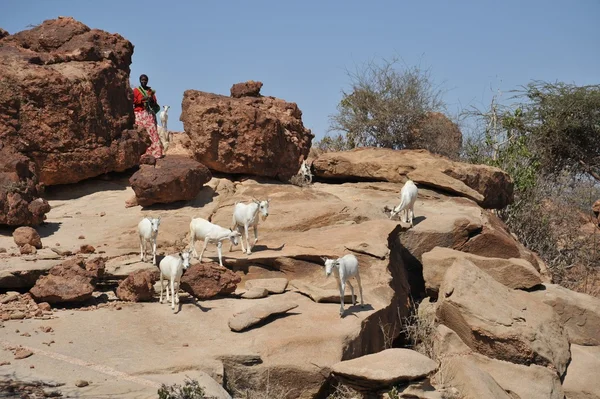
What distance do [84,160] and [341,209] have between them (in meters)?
5.61

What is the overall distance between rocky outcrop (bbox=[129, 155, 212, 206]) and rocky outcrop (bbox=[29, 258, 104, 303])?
3965 millimetres

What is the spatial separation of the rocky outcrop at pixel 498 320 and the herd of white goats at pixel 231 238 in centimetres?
169

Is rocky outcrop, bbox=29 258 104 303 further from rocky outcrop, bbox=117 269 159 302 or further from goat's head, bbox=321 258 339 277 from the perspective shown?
goat's head, bbox=321 258 339 277

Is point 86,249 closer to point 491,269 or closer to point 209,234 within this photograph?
point 209,234

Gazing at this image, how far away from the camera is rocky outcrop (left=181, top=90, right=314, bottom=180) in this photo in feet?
52.4

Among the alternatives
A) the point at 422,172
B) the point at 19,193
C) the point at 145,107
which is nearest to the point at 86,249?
the point at 19,193

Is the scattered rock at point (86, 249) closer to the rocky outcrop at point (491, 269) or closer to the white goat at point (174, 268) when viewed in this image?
the white goat at point (174, 268)

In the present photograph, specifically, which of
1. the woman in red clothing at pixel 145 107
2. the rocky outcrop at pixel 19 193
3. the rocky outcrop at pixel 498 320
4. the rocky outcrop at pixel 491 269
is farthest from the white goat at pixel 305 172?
the rocky outcrop at pixel 498 320

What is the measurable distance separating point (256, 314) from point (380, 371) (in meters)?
1.81

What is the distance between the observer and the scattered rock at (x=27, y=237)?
1159 centimetres

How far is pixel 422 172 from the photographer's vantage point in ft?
55.4

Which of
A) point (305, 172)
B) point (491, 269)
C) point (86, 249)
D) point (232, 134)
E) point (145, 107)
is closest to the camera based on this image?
point (86, 249)

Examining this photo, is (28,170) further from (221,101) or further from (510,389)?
(510,389)

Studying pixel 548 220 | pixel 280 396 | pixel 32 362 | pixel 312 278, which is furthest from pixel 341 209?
pixel 548 220
